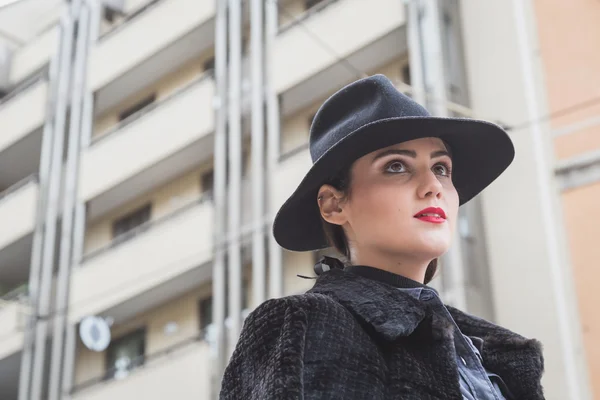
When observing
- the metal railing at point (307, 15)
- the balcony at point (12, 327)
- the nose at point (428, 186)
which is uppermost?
the metal railing at point (307, 15)

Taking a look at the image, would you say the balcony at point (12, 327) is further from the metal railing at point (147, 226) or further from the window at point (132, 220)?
the window at point (132, 220)

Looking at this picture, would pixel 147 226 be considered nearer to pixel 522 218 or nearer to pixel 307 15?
pixel 307 15

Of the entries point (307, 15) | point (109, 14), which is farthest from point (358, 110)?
point (109, 14)

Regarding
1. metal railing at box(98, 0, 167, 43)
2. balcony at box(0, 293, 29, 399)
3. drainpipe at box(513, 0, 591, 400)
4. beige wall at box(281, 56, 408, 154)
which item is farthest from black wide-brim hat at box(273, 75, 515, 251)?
metal railing at box(98, 0, 167, 43)

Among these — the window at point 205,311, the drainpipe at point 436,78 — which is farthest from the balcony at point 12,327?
→ the drainpipe at point 436,78

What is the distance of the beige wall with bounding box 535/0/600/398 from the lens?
708cm

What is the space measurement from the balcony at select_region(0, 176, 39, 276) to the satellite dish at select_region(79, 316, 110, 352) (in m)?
1.60

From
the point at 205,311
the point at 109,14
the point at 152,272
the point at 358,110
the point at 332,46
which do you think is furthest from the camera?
the point at 109,14

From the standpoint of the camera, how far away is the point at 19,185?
1214 cm

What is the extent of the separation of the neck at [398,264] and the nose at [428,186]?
0.12 metres

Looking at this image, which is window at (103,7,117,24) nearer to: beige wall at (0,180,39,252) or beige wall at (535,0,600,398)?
beige wall at (0,180,39,252)

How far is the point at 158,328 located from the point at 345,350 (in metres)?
9.67

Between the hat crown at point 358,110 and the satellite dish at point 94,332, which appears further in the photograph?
the satellite dish at point 94,332

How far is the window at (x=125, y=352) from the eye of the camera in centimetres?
1080
